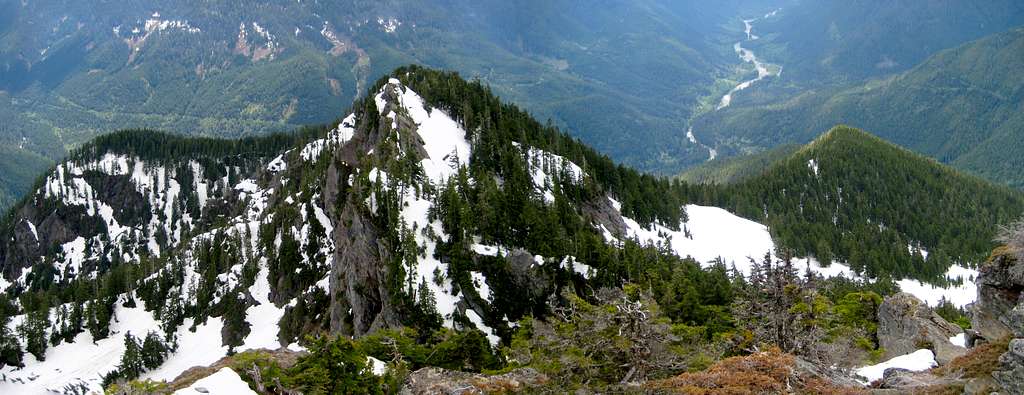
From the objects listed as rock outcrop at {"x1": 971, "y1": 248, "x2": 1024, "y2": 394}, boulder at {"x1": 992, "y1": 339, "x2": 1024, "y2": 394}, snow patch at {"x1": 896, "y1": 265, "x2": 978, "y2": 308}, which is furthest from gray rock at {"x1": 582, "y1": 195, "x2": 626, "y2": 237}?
boulder at {"x1": 992, "y1": 339, "x2": 1024, "y2": 394}

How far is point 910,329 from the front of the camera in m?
44.1

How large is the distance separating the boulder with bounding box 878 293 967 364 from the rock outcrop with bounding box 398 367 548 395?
68.2ft

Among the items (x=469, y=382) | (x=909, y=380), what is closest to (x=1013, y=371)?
(x=909, y=380)

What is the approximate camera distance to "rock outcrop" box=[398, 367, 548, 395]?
3148 cm

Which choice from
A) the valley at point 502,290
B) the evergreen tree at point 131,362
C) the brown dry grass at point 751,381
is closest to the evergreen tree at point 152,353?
the valley at point 502,290

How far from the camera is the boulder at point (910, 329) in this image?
39.8 m

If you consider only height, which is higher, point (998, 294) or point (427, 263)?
point (998, 294)

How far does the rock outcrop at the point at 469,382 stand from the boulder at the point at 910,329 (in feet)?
68.2

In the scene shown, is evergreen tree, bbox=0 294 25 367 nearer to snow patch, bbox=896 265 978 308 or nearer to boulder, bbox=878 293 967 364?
boulder, bbox=878 293 967 364

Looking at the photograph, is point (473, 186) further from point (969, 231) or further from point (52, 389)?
point (969, 231)

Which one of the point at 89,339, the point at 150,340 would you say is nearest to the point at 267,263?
the point at 150,340

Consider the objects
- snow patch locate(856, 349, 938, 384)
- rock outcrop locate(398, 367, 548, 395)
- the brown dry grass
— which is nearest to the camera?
the brown dry grass

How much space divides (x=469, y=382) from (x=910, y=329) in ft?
97.9

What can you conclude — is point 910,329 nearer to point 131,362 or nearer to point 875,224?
point 131,362
